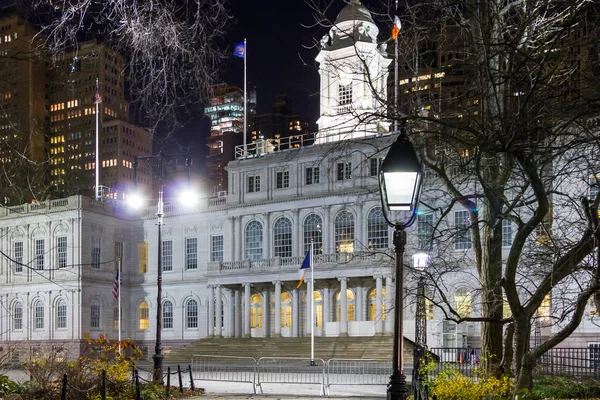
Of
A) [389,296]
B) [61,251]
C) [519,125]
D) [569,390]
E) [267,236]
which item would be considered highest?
[519,125]

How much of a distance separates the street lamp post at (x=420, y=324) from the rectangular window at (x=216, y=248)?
4045 centimetres

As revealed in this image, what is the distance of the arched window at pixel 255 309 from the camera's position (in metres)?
58.4

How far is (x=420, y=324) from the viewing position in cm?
1956

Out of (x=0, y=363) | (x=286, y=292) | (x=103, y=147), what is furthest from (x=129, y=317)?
(x=103, y=147)

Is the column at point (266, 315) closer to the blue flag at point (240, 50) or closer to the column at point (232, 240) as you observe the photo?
the column at point (232, 240)

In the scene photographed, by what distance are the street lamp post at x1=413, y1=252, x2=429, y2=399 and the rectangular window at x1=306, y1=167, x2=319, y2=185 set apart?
34.6 meters

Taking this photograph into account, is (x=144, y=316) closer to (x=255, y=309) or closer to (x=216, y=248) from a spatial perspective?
(x=216, y=248)

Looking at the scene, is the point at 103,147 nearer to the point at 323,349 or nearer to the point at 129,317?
the point at 129,317

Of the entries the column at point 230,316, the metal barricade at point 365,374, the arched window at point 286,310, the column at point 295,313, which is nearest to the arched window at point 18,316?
the column at point 230,316

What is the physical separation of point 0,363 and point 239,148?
4542cm

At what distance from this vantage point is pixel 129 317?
2586 inches

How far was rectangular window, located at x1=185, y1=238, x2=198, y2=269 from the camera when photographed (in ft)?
207

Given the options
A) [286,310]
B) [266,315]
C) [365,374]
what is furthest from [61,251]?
[365,374]

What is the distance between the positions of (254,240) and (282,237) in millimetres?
2740
